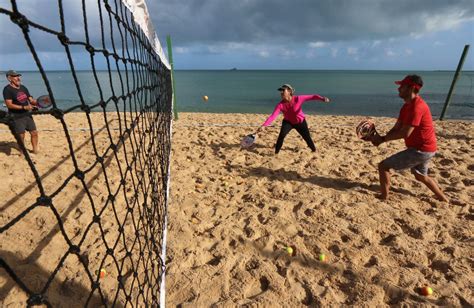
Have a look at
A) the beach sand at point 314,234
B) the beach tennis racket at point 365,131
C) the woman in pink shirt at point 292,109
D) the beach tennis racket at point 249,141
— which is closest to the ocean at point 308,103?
the beach tennis racket at point 249,141

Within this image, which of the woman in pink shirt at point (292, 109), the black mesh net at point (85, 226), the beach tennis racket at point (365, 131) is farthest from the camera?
the woman in pink shirt at point (292, 109)

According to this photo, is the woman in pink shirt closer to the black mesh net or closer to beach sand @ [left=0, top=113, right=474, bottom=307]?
beach sand @ [left=0, top=113, right=474, bottom=307]

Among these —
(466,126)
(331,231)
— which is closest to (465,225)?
(331,231)

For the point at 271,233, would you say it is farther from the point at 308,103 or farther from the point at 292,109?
A: the point at 308,103

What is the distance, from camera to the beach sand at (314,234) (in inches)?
101

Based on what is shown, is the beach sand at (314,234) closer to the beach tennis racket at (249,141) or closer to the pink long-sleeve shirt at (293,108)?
the beach tennis racket at (249,141)

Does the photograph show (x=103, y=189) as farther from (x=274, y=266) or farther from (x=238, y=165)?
(x=274, y=266)

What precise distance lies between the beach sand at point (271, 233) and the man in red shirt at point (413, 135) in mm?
431

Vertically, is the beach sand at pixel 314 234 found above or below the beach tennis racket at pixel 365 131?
below

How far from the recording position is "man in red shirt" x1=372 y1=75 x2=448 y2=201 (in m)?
3.45

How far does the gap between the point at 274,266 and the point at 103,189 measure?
2801 millimetres

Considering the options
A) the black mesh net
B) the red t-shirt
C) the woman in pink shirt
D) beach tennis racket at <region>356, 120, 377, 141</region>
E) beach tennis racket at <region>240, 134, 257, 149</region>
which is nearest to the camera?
the black mesh net

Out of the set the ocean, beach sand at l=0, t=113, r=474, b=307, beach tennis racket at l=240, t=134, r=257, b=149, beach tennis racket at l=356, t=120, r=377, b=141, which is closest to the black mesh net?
beach sand at l=0, t=113, r=474, b=307

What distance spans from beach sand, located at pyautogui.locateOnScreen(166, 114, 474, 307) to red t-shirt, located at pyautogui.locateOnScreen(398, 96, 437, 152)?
822 millimetres
